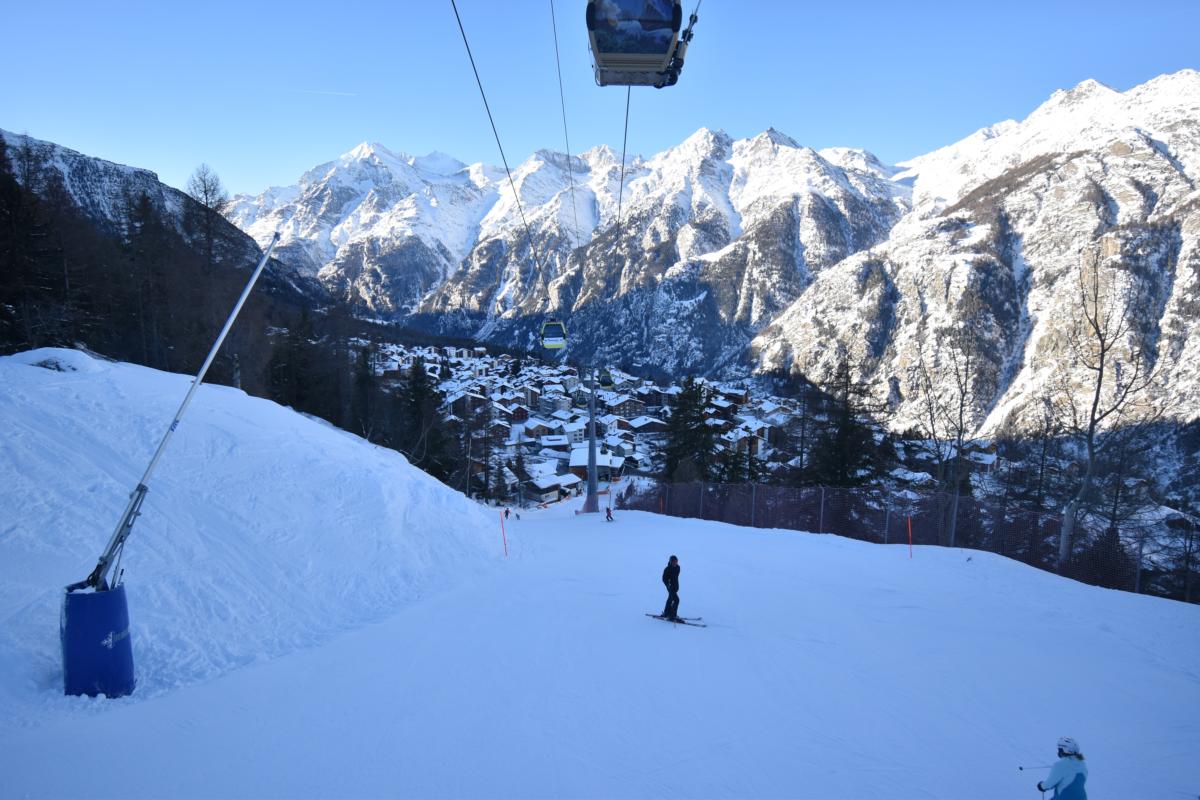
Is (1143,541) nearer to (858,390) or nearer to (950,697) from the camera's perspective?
(950,697)

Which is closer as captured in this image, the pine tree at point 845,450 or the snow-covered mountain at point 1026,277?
the pine tree at point 845,450

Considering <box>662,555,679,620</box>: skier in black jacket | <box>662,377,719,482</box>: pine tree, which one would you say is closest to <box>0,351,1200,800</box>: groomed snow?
<box>662,555,679,620</box>: skier in black jacket

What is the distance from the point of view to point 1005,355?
10438 cm

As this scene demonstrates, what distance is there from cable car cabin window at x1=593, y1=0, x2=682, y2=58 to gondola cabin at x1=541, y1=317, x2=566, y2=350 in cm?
1522

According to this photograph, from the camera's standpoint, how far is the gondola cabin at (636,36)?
20.1 ft

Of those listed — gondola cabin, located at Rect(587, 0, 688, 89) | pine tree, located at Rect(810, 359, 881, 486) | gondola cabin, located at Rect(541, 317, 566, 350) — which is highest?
gondola cabin, located at Rect(587, 0, 688, 89)

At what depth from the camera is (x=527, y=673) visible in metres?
6.59

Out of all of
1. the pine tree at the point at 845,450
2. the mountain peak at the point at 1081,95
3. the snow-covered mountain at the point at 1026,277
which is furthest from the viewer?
the mountain peak at the point at 1081,95

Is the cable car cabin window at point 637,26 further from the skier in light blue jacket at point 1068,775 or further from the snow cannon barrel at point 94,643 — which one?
the snow cannon barrel at point 94,643

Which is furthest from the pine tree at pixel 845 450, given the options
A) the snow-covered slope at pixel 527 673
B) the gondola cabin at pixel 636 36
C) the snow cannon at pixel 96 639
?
the snow cannon at pixel 96 639

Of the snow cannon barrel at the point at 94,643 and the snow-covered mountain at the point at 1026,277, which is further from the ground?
the snow-covered mountain at the point at 1026,277

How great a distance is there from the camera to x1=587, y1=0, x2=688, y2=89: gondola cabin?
612 centimetres

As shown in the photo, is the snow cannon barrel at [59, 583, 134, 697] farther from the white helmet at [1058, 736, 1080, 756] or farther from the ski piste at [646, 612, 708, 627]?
the white helmet at [1058, 736, 1080, 756]

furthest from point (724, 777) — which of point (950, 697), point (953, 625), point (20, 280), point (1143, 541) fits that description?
point (20, 280)
